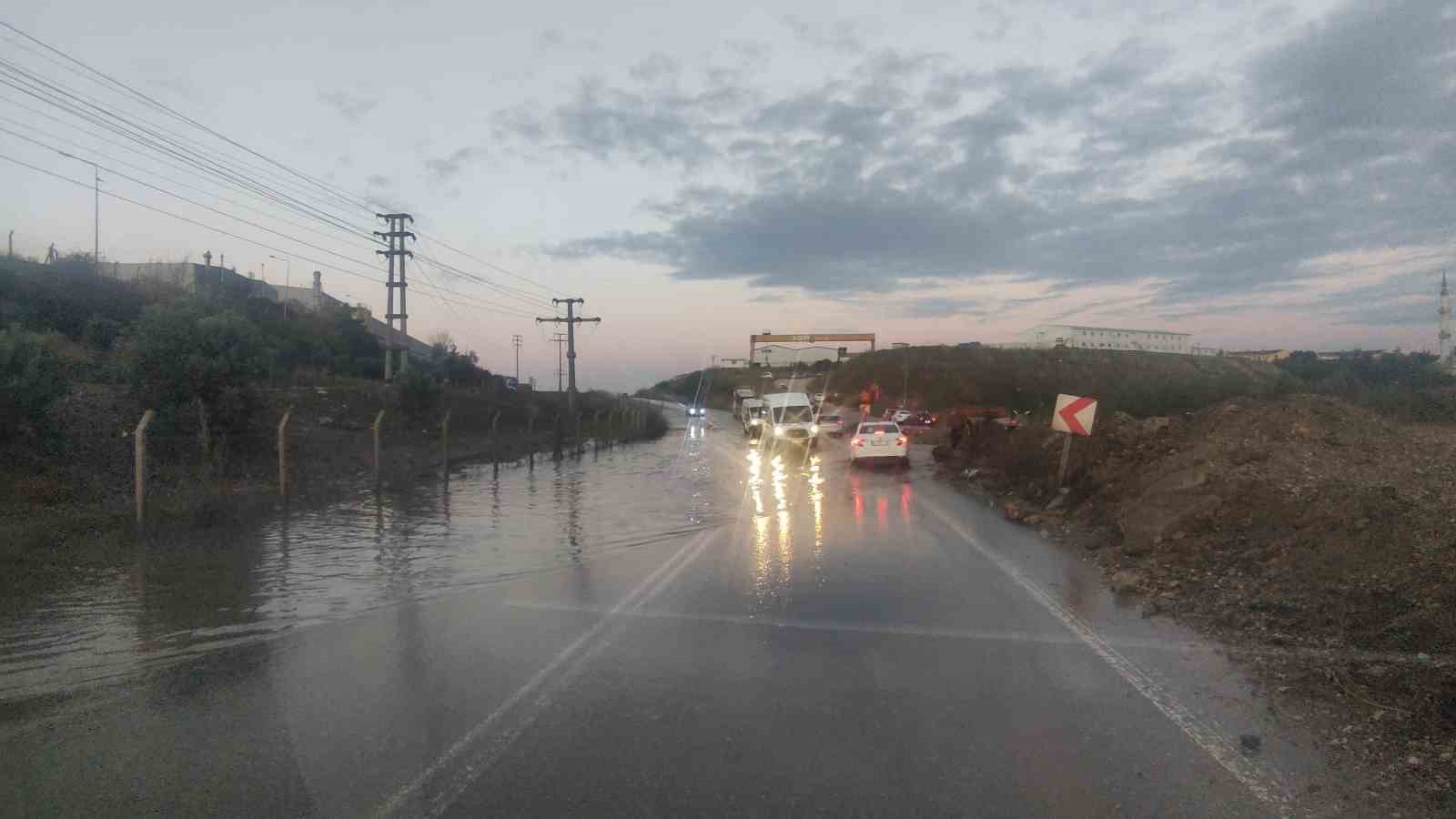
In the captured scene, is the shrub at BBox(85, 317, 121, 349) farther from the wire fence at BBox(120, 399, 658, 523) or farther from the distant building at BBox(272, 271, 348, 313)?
the distant building at BBox(272, 271, 348, 313)

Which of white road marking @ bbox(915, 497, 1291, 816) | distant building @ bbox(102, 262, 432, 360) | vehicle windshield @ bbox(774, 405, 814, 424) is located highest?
distant building @ bbox(102, 262, 432, 360)

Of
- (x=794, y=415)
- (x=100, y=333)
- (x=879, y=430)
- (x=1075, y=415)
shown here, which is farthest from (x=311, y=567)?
(x=794, y=415)

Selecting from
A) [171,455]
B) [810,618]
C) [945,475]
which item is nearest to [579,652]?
[810,618]

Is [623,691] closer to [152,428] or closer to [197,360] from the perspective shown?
[152,428]

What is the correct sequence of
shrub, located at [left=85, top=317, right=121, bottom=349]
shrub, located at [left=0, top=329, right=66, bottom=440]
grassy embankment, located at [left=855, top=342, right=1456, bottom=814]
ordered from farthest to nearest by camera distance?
shrub, located at [left=85, top=317, right=121, bottom=349], shrub, located at [left=0, top=329, right=66, bottom=440], grassy embankment, located at [left=855, top=342, right=1456, bottom=814]

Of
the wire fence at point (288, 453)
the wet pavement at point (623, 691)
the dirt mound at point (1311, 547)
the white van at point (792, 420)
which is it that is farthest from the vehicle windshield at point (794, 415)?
the wet pavement at point (623, 691)

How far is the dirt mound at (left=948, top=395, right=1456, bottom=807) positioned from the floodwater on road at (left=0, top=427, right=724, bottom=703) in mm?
7087

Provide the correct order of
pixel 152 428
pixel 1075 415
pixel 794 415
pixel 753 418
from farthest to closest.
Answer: pixel 753 418 < pixel 794 415 < pixel 152 428 < pixel 1075 415

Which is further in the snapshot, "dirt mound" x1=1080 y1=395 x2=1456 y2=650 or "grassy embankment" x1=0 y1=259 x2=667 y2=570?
"grassy embankment" x1=0 y1=259 x2=667 y2=570

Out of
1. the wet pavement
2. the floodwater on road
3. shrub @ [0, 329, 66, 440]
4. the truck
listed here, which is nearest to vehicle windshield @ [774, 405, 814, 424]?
the truck

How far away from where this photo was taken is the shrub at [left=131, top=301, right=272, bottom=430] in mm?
20578

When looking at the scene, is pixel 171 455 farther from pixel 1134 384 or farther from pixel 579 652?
pixel 1134 384

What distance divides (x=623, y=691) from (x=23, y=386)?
1489 cm

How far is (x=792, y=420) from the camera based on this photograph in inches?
1559
